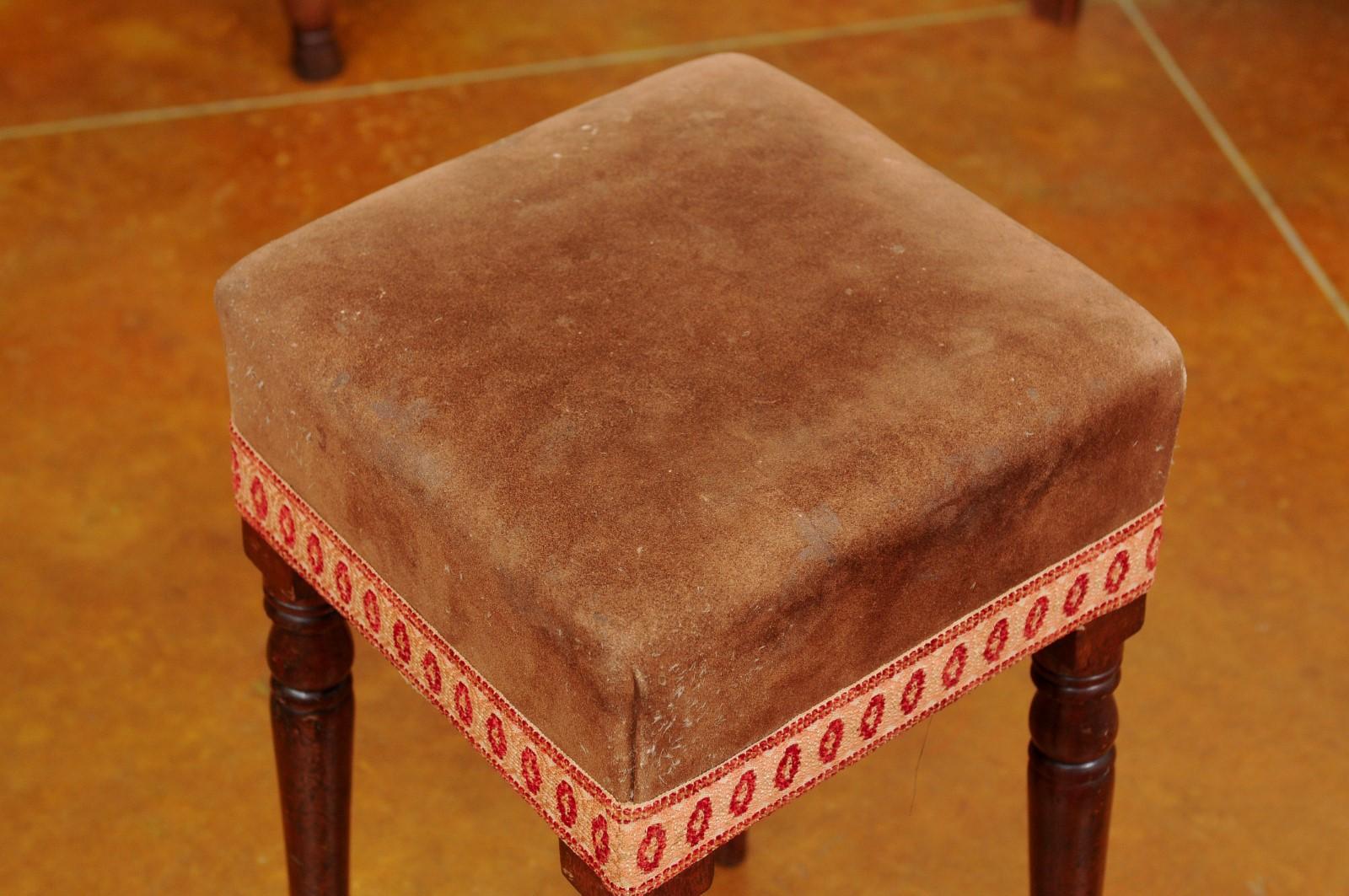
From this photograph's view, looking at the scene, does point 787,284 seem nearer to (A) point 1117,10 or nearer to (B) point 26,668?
(B) point 26,668

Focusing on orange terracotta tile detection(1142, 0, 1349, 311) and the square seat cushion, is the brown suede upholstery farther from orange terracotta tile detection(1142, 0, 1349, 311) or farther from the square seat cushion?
orange terracotta tile detection(1142, 0, 1349, 311)

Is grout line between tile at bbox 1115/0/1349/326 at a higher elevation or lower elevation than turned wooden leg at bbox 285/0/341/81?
lower

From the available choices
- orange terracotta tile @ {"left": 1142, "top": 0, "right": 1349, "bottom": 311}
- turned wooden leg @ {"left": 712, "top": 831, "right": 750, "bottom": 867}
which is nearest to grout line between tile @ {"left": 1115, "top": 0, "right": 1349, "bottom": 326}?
orange terracotta tile @ {"left": 1142, "top": 0, "right": 1349, "bottom": 311}

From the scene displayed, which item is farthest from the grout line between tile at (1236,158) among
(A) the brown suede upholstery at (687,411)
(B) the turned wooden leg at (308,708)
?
(B) the turned wooden leg at (308,708)

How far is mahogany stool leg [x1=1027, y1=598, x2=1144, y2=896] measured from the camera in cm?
107

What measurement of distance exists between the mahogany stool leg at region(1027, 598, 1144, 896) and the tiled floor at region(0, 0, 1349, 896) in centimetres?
26

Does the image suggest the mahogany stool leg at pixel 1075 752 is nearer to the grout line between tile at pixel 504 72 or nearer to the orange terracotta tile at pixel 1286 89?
the orange terracotta tile at pixel 1286 89

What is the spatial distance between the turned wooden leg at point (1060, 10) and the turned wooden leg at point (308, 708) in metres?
1.55

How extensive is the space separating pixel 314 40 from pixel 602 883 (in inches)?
59.9

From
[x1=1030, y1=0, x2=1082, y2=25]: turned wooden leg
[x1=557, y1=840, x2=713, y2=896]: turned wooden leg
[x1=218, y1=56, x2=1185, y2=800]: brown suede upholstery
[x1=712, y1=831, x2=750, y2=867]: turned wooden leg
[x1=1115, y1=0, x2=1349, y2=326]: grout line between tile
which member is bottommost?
[x1=712, y1=831, x2=750, y2=867]: turned wooden leg

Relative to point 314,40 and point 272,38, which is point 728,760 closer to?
point 314,40

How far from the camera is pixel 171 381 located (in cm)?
179

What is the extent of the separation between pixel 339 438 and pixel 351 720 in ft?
0.94

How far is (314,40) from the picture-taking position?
2.21 metres
